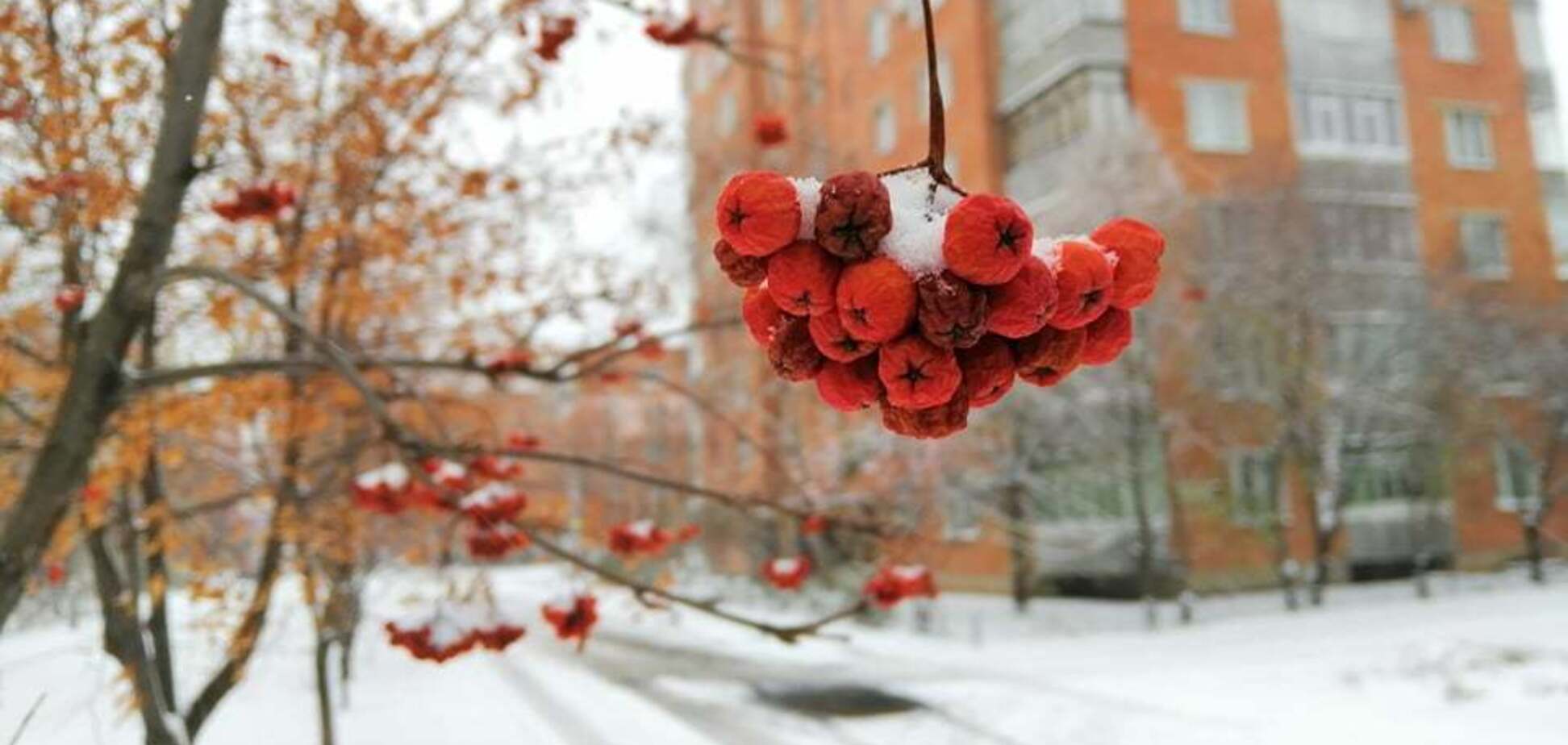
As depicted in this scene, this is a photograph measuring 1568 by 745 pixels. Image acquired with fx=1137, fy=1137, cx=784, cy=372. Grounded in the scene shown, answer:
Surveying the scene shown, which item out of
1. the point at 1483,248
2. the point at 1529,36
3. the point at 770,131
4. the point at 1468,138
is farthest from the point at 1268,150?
the point at 770,131

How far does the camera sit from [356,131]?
6.27m

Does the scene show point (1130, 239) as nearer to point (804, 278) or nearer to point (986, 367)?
point (986, 367)

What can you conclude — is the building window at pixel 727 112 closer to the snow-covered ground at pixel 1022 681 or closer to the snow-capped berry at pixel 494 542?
the snow-covered ground at pixel 1022 681

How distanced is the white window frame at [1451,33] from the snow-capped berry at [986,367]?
2816 cm

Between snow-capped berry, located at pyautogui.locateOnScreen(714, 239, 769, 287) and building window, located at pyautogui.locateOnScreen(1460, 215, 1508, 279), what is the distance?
2485 centimetres

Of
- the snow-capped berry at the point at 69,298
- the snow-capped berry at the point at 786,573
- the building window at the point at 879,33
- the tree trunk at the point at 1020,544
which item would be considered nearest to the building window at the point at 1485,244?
the tree trunk at the point at 1020,544

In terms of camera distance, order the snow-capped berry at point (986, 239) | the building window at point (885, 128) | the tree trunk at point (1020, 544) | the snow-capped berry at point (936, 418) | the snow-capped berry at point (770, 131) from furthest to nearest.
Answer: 1. the building window at point (885, 128)
2. the tree trunk at point (1020, 544)
3. the snow-capped berry at point (770, 131)
4. the snow-capped berry at point (936, 418)
5. the snow-capped berry at point (986, 239)

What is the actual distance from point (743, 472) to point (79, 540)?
11873mm

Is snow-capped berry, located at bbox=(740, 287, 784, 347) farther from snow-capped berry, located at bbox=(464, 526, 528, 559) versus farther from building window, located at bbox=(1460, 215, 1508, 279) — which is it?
building window, located at bbox=(1460, 215, 1508, 279)

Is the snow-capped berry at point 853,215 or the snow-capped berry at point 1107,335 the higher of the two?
the snow-capped berry at point 853,215

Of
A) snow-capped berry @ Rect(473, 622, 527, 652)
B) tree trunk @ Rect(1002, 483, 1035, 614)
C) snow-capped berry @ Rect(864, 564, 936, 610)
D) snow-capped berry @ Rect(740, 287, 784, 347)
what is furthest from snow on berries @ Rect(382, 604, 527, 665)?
tree trunk @ Rect(1002, 483, 1035, 614)

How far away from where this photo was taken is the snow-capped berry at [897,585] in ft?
13.4

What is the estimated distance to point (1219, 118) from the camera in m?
22.0

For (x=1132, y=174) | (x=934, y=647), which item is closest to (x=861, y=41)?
(x=1132, y=174)
